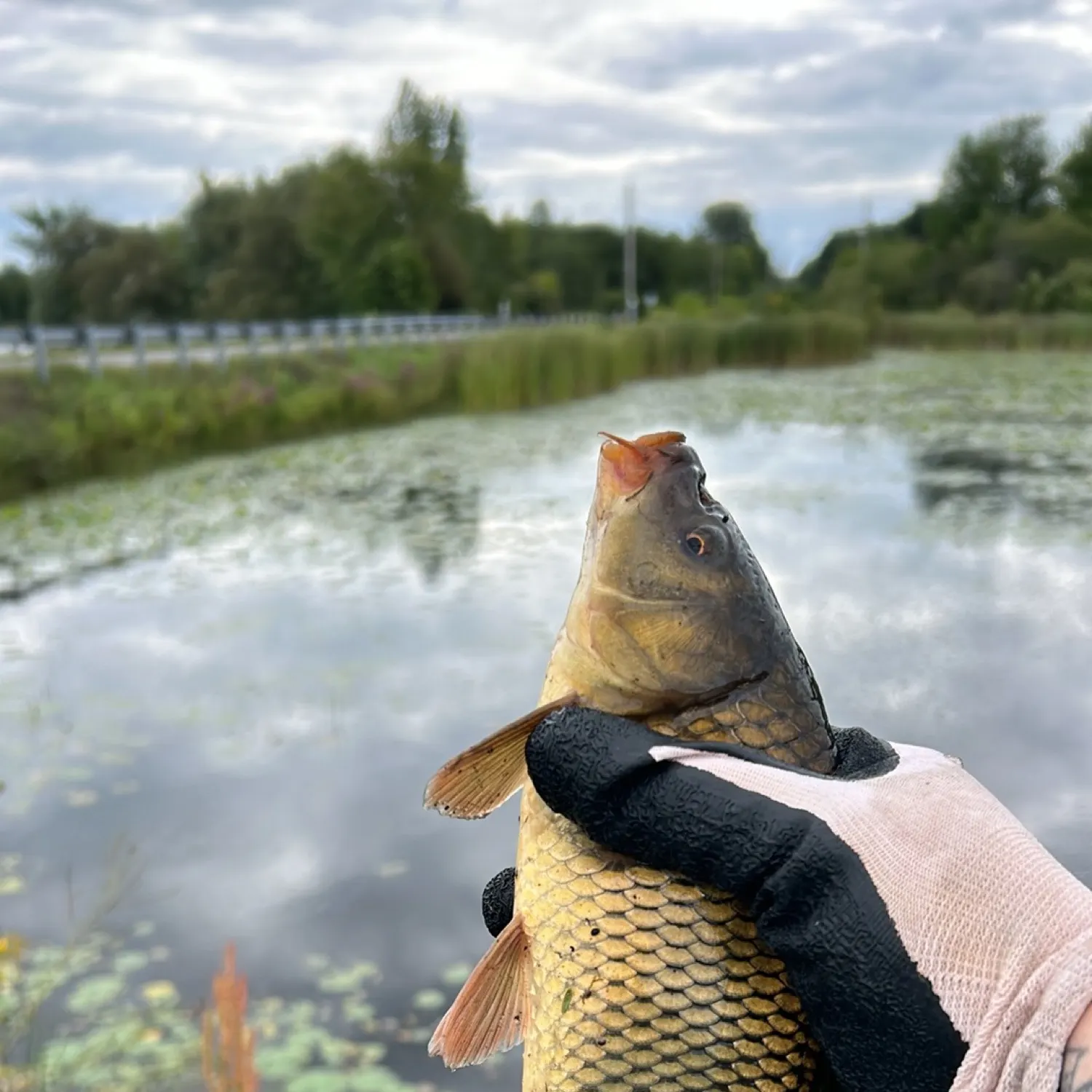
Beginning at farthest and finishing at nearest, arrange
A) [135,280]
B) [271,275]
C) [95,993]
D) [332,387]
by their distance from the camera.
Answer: [135,280] < [271,275] < [332,387] < [95,993]

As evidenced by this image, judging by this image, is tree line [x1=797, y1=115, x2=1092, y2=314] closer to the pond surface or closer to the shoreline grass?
the shoreline grass

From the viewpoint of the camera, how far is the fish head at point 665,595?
1474 millimetres

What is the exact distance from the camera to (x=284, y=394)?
16.5m

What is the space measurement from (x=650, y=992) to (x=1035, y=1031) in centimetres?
44

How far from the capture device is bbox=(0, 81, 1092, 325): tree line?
4241cm

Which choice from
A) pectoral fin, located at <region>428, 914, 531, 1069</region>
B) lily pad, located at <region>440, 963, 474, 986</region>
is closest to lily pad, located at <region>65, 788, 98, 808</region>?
lily pad, located at <region>440, 963, 474, 986</region>

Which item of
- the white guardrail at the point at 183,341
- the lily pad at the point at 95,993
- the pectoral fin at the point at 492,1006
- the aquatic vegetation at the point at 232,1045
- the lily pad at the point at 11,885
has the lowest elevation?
the lily pad at the point at 95,993

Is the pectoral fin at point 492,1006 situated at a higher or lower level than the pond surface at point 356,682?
higher

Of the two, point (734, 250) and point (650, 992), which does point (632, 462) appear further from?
point (734, 250)

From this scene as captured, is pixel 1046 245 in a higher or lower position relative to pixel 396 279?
higher

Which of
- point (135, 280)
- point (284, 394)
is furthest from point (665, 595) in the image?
point (135, 280)

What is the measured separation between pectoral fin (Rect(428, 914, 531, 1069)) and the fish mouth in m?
0.58

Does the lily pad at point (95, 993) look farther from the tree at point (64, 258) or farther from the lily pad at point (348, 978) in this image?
the tree at point (64, 258)

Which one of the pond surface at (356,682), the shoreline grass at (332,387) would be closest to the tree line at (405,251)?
the shoreline grass at (332,387)
